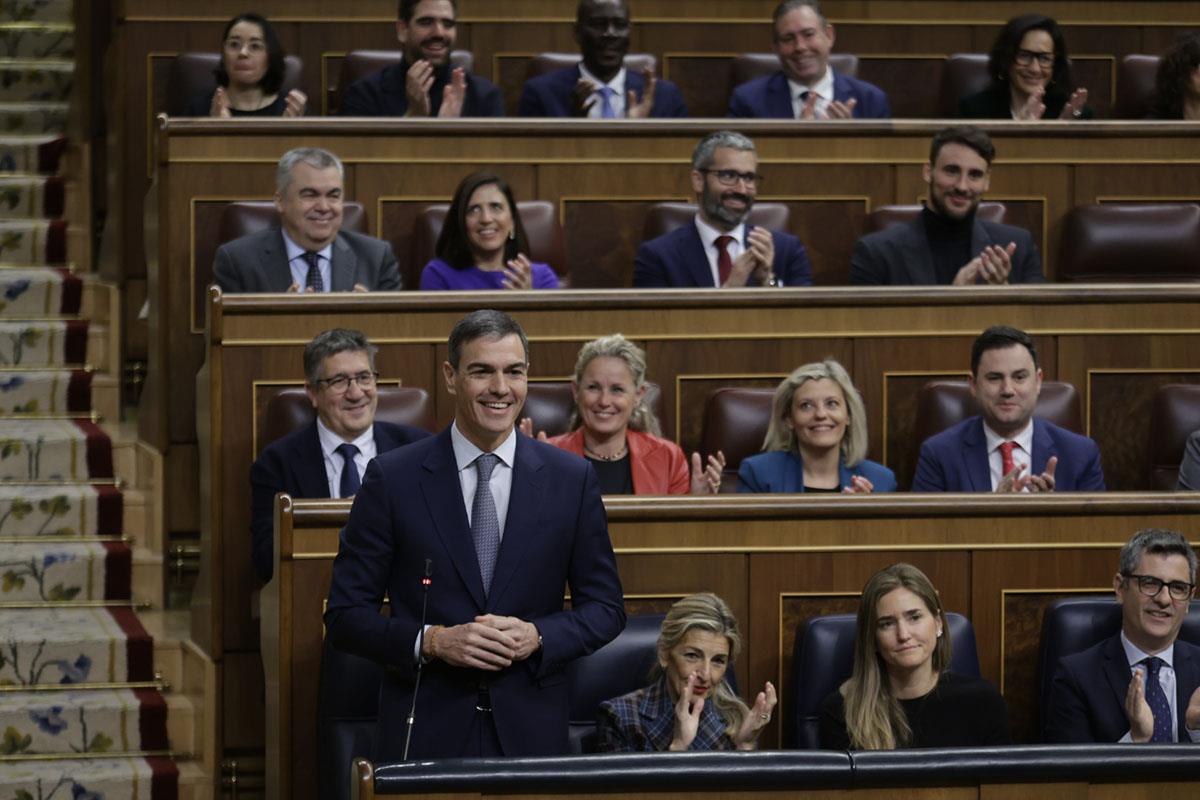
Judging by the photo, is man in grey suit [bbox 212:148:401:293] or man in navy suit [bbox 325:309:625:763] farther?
man in grey suit [bbox 212:148:401:293]

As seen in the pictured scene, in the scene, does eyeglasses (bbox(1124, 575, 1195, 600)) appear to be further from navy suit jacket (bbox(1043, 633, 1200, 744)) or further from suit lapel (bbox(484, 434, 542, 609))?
suit lapel (bbox(484, 434, 542, 609))

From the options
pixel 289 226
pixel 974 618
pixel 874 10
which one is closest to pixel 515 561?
pixel 974 618

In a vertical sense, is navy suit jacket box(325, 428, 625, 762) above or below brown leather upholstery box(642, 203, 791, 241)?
below

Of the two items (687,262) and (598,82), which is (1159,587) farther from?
(598,82)

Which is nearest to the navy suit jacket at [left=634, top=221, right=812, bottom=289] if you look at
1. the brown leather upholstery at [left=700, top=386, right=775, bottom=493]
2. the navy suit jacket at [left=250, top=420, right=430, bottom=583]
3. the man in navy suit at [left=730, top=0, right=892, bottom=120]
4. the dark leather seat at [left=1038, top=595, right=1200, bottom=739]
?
the brown leather upholstery at [left=700, top=386, right=775, bottom=493]

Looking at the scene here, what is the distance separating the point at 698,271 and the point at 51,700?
1151 millimetres

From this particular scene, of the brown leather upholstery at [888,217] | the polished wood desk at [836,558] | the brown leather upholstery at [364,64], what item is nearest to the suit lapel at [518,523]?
the polished wood desk at [836,558]

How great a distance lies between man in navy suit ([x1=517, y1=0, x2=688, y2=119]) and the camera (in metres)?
3.64

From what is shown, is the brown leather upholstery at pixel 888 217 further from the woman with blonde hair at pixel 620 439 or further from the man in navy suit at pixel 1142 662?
the man in navy suit at pixel 1142 662

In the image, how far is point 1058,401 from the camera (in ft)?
9.39

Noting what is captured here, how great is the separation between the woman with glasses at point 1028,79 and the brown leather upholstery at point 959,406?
955 millimetres

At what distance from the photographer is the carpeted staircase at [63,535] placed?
270 centimetres

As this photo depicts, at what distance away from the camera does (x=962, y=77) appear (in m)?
3.93

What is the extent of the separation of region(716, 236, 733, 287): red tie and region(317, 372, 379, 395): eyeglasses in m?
0.79
